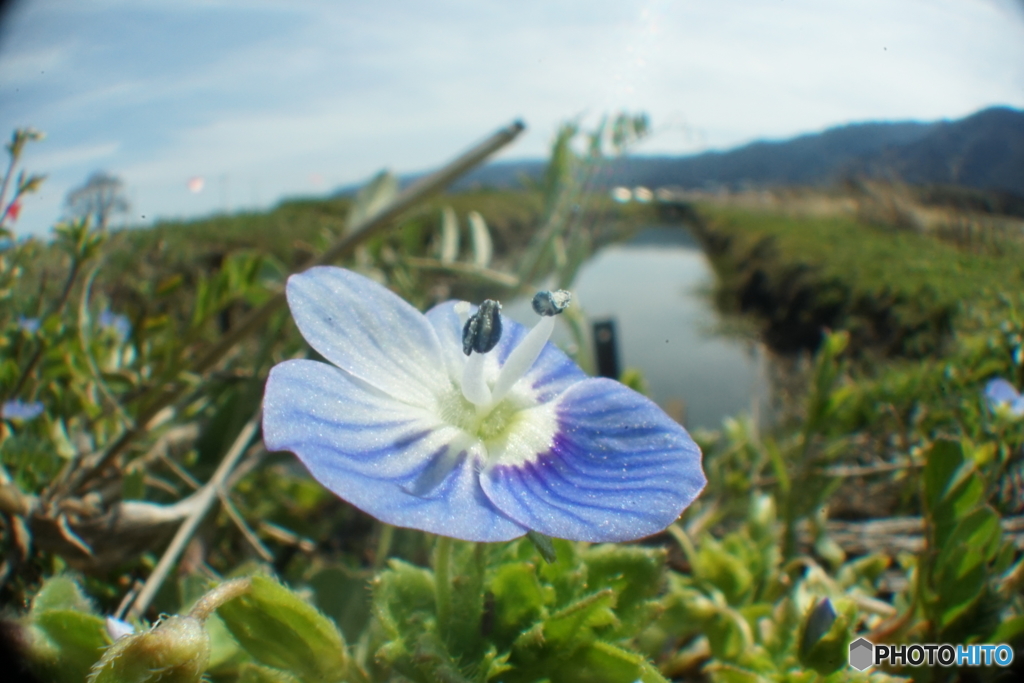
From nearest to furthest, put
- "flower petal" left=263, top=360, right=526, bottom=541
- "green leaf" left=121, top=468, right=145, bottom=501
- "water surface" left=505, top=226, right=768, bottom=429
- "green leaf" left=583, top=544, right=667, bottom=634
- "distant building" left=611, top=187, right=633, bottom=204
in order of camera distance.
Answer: "flower petal" left=263, top=360, right=526, bottom=541
"green leaf" left=583, top=544, right=667, bottom=634
"green leaf" left=121, top=468, right=145, bottom=501
"distant building" left=611, top=187, right=633, bottom=204
"water surface" left=505, top=226, right=768, bottom=429

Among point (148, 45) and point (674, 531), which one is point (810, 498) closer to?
point (674, 531)

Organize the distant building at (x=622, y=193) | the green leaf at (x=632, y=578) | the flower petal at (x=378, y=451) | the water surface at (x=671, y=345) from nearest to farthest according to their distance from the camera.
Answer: the flower petal at (x=378, y=451)
the green leaf at (x=632, y=578)
the distant building at (x=622, y=193)
the water surface at (x=671, y=345)

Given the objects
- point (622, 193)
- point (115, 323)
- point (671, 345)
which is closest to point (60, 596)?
point (115, 323)

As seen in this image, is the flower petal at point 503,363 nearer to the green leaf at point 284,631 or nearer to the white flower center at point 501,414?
the white flower center at point 501,414

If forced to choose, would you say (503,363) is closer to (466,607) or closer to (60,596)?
(466,607)

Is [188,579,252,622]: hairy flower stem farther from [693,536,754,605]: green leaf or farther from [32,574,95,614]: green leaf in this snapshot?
[693,536,754,605]: green leaf

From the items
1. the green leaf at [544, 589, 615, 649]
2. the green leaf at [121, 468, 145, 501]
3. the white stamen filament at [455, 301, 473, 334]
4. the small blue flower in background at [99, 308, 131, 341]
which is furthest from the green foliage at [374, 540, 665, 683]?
the small blue flower in background at [99, 308, 131, 341]

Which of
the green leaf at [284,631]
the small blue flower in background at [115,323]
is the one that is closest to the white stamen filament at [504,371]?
the green leaf at [284,631]
